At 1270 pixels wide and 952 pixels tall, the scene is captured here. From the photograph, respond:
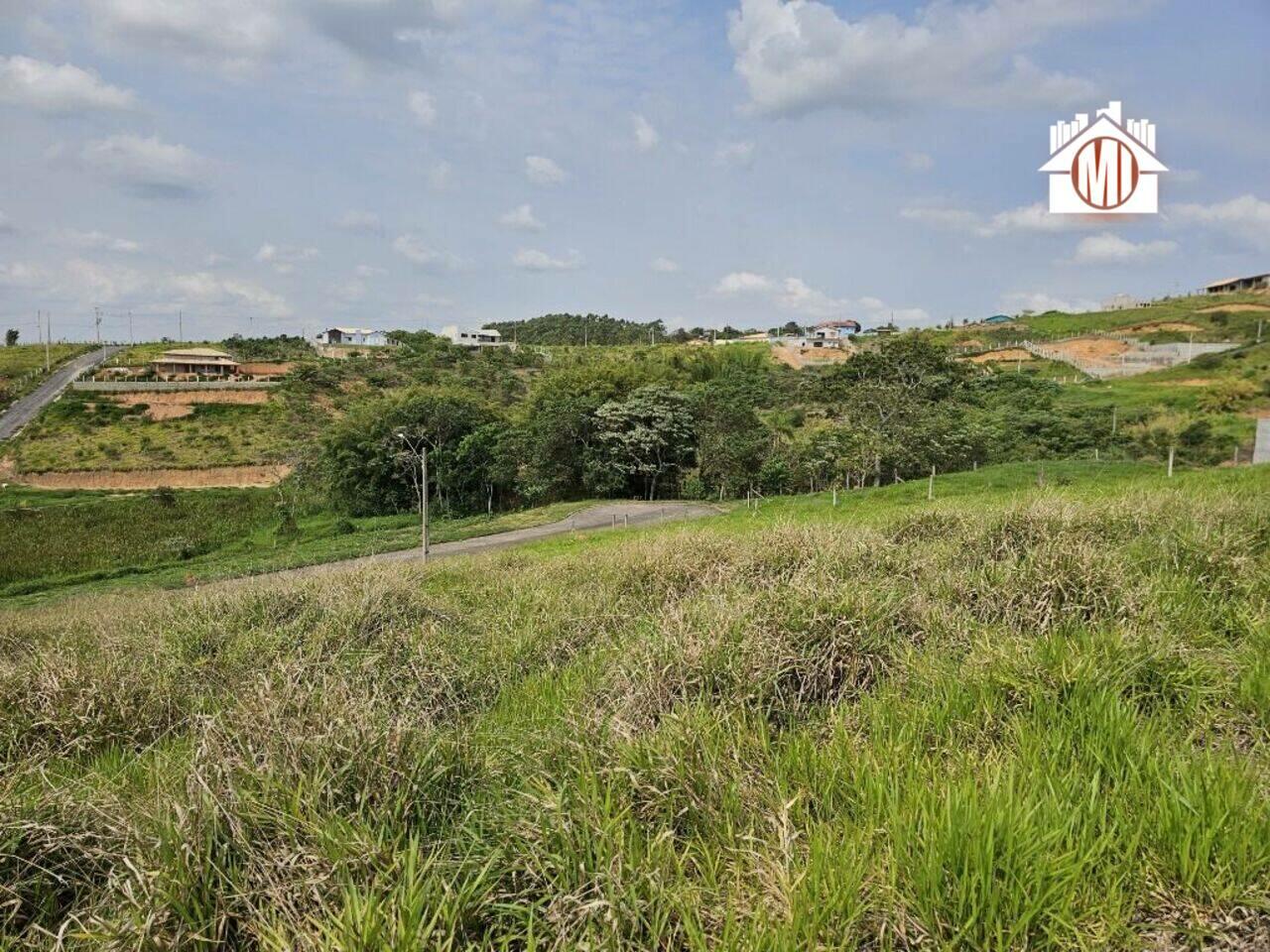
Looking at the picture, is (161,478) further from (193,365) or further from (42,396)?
(193,365)

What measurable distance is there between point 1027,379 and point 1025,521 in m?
52.4

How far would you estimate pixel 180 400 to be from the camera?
5688 centimetres

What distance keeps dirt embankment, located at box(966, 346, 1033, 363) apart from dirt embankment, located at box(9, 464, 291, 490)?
57361 millimetres

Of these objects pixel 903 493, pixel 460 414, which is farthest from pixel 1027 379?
pixel 460 414

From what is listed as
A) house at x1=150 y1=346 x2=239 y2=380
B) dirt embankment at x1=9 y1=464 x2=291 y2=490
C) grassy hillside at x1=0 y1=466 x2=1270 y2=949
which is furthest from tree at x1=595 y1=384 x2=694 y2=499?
house at x1=150 y1=346 x2=239 y2=380

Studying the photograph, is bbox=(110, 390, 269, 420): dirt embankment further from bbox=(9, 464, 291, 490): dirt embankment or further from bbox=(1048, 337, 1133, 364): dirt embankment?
bbox=(1048, 337, 1133, 364): dirt embankment

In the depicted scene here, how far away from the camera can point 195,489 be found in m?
43.3

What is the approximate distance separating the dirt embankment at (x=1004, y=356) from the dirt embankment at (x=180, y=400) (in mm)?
61464

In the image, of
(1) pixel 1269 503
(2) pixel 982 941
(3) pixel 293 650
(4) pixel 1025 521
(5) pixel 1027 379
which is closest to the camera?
(2) pixel 982 941

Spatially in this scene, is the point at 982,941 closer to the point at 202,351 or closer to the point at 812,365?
the point at 812,365

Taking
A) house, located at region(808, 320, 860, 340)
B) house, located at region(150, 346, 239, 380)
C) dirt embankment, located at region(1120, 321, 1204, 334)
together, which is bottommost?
house, located at region(150, 346, 239, 380)

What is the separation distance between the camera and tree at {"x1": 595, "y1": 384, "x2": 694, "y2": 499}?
36.3 m

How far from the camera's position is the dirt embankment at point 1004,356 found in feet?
212

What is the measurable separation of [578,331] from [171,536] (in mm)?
84440
